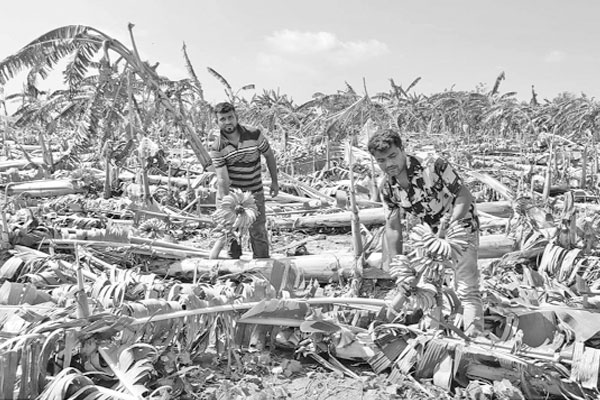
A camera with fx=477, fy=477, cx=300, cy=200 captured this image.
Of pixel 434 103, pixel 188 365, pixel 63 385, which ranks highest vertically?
pixel 434 103

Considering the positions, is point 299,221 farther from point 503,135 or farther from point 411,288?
point 503,135

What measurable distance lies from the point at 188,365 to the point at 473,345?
5.83 ft

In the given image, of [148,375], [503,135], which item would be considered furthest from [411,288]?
[503,135]

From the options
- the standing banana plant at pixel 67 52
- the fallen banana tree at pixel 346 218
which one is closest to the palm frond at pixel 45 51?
the standing banana plant at pixel 67 52

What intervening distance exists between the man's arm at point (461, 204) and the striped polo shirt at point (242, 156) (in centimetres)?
227

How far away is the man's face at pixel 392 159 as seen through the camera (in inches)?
111

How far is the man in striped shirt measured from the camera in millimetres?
4466

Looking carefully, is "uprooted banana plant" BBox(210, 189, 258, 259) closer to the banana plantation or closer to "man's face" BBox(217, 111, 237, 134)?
the banana plantation

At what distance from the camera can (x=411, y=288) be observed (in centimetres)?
239

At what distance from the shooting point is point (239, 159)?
4.66m

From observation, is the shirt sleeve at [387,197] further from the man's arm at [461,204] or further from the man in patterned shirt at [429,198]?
the man's arm at [461,204]

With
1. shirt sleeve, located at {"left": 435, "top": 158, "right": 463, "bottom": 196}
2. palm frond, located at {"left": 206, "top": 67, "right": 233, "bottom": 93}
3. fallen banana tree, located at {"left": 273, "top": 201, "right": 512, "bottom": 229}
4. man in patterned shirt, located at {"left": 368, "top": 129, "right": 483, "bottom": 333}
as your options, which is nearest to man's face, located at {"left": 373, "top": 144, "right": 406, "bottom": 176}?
man in patterned shirt, located at {"left": 368, "top": 129, "right": 483, "bottom": 333}

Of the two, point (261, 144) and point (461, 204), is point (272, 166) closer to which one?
point (261, 144)

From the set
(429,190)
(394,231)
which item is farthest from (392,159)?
(394,231)
